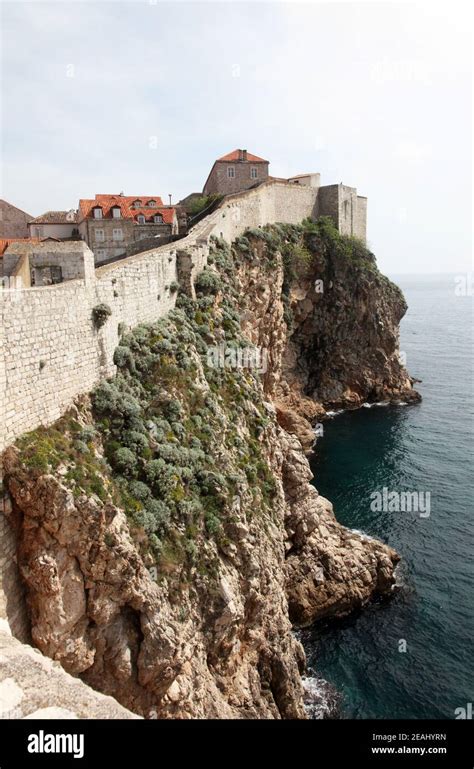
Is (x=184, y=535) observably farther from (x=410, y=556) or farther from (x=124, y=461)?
(x=410, y=556)

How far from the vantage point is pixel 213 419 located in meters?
21.8

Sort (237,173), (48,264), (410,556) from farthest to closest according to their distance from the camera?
(237,173) → (410,556) → (48,264)

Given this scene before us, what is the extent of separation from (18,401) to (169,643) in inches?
321

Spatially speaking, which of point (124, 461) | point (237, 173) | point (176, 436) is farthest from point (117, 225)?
point (124, 461)

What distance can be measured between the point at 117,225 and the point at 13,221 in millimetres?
9170

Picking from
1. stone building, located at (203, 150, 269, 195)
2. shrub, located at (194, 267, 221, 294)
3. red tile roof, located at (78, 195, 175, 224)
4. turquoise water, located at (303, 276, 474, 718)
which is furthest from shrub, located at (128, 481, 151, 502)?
stone building, located at (203, 150, 269, 195)

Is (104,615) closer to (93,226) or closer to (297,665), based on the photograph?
(297,665)

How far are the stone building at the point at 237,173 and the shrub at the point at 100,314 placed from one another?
3458 centimetres

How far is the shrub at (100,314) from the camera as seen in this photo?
57.9 ft

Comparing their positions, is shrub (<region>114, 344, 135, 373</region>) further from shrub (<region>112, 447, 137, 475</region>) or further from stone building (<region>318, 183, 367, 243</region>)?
stone building (<region>318, 183, 367, 243</region>)

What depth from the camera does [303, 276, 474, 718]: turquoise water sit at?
22.9 metres

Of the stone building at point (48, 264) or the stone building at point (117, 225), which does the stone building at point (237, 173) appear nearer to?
the stone building at point (117, 225)

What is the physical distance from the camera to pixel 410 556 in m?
31.3

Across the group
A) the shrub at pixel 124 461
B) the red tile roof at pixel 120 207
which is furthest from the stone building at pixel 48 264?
the red tile roof at pixel 120 207
